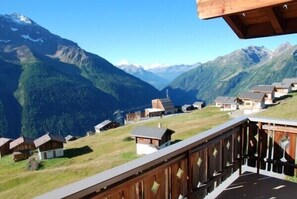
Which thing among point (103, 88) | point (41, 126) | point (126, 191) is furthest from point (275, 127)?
point (103, 88)

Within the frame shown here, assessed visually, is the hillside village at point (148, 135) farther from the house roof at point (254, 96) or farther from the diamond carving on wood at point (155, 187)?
the diamond carving on wood at point (155, 187)

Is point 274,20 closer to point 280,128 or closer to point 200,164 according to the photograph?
point 200,164

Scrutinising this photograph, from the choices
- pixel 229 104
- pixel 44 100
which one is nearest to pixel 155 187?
pixel 229 104

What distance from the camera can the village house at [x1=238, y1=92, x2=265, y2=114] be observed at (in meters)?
49.1

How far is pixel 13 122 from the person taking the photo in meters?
135

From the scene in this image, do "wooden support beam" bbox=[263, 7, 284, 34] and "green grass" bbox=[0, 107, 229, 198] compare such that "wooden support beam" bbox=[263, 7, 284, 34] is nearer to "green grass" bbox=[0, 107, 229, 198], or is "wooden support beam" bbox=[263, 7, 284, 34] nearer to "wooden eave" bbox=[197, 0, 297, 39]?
"wooden eave" bbox=[197, 0, 297, 39]

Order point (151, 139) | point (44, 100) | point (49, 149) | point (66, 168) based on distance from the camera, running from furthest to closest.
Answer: point (44, 100)
point (49, 149)
point (151, 139)
point (66, 168)

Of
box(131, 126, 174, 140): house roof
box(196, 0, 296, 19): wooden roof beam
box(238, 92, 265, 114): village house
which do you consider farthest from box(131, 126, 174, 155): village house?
box(196, 0, 296, 19): wooden roof beam

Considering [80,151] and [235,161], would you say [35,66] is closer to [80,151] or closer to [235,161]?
[80,151]

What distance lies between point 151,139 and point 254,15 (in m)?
29.3

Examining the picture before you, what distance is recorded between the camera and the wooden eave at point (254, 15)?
2.57m

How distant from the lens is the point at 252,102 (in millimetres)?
50875

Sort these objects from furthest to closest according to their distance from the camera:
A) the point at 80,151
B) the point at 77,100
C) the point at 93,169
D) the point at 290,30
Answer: the point at 77,100 → the point at 80,151 → the point at 93,169 → the point at 290,30

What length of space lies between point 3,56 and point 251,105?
173734mm
